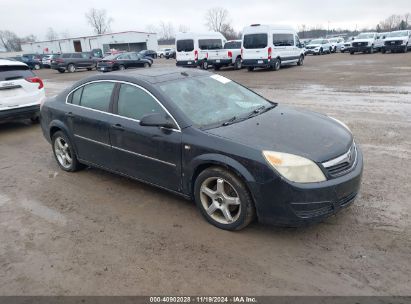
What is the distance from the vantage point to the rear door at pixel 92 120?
4.75 m

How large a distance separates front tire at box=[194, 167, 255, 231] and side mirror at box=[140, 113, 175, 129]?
2.18ft

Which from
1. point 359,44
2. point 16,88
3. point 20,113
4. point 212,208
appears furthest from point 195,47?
point 212,208

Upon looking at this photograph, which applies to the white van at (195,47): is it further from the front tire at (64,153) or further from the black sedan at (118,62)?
the front tire at (64,153)

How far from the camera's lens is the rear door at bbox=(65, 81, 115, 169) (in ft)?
15.6

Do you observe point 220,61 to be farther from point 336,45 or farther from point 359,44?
point 336,45

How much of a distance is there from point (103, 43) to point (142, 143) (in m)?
70.4

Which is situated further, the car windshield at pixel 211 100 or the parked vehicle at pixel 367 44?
the parked vehicle at pixel 367 44

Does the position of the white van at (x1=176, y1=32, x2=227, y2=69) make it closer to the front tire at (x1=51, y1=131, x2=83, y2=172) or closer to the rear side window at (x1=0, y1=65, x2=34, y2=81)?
the rear side window at (x1=0, y1=65, x2=34, y2=81)

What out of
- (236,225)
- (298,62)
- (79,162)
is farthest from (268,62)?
(236,225)

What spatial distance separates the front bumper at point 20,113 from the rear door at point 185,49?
52.6ft

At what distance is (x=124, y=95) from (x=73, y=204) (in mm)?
1538

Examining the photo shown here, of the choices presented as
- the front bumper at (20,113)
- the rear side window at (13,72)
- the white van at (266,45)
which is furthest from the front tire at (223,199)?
the white van at (266,45)

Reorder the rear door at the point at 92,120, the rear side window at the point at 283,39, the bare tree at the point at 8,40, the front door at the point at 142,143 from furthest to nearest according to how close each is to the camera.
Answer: the bare tree at the point at 8,40 → the rear side window at the point at 283,39 → the rear door at the point at 92,120 → the front door at the point at 142,143

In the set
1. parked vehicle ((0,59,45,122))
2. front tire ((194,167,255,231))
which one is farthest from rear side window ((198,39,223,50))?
front tire ((194,167,255,231))
